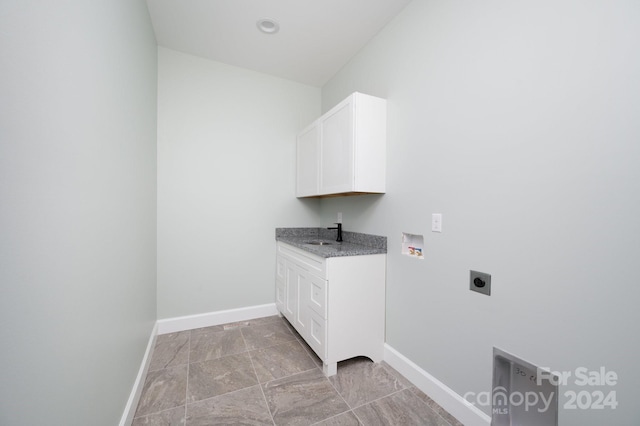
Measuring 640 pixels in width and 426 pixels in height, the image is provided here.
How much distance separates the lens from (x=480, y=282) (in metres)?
1.34

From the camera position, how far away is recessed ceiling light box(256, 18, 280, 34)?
2044 millimetres

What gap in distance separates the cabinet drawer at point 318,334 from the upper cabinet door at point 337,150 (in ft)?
3.39

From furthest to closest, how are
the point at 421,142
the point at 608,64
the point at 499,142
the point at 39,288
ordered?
the point at 421,142 → the point at 499,142 → the point at 608,64 → the point at 39,288

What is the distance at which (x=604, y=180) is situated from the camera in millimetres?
945

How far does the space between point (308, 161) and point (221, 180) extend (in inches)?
37.5

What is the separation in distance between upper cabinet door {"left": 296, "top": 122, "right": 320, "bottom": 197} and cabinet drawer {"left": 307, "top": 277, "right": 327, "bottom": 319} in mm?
943

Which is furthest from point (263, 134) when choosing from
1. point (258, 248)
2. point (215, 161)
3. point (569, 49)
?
point (569, 49)

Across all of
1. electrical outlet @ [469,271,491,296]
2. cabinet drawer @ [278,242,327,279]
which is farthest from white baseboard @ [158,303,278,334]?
electrical outlet @ [469,271,491,296]

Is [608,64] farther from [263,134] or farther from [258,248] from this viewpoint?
[258,248]

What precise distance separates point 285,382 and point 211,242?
153 cm

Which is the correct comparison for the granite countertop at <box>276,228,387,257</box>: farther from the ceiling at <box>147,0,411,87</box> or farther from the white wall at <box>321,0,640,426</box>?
the ceiling at <box>147,0,411,87</box>

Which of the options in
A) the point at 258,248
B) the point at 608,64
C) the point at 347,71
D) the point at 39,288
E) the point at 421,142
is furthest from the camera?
the point at 258,248

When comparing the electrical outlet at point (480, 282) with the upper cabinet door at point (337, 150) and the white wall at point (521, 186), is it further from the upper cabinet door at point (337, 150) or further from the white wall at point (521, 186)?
the upper cabinet door at point (337, 150)

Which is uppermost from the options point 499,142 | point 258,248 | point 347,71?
point 347,71
